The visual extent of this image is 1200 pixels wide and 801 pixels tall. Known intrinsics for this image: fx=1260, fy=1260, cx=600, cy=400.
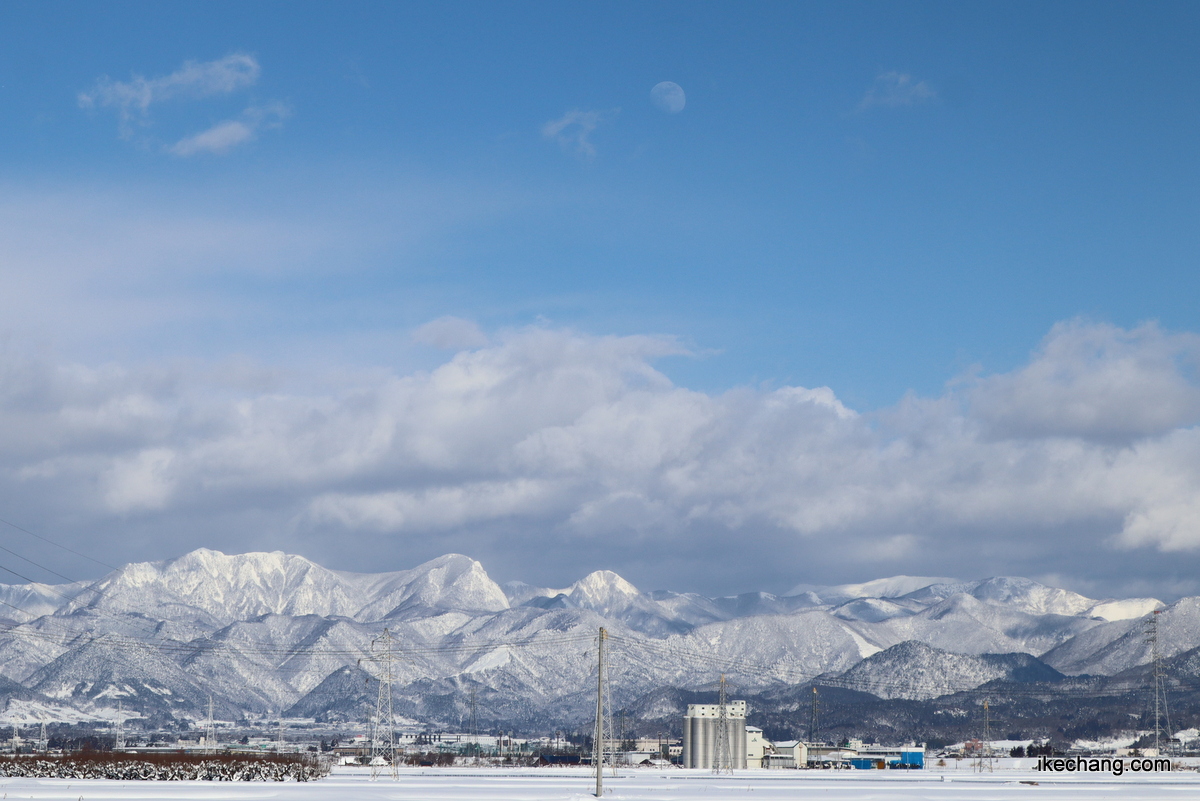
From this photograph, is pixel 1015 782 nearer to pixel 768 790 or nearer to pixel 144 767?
pixel 768 790

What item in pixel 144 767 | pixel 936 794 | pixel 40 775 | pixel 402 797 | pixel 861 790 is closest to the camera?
pixel 402 797

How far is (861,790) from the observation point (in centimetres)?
12150

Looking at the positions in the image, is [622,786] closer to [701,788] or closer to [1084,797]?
[701,788]

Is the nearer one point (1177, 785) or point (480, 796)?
point (480, 796)

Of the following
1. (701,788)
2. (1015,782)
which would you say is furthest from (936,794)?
(1015,782)

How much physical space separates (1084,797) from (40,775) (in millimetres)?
101356

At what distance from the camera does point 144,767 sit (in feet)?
465

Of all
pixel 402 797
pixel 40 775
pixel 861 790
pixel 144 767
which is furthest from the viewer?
pixel 144 767

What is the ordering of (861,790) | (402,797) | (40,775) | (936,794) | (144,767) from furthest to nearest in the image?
(144,767)
(40,775)
(861,790)
(936,794)
(402,797)

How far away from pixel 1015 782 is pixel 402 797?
75.5 m

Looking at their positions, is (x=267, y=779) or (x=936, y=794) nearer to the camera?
(x=936, y=794)

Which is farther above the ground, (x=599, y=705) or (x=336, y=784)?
(x=599, y=705)

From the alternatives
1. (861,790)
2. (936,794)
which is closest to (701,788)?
(861,790)

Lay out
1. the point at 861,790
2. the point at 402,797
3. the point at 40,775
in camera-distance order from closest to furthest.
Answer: the point at 402,797 < the point at 861,790 < the point at 40,775
